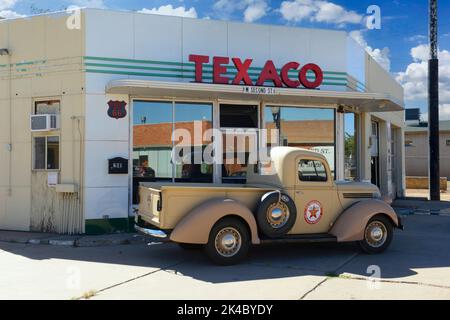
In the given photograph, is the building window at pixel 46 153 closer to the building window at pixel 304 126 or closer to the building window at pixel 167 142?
the building window at pixel 167 142

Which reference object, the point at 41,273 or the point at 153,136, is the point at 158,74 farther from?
the point at 41,273

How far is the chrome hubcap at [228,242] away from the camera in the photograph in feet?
25.9

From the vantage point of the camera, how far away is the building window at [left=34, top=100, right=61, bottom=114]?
11.5 meters

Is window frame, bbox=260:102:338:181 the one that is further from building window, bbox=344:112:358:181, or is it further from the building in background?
the building in background

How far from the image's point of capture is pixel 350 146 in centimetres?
1493

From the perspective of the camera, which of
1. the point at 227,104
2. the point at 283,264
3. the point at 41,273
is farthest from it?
the point at 227,104

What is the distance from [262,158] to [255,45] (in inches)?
173

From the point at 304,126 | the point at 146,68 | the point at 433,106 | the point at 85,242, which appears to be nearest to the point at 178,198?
the point at 85,242

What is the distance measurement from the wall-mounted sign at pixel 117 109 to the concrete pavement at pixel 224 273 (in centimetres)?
324

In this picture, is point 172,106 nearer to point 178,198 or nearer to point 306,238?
point 178,198

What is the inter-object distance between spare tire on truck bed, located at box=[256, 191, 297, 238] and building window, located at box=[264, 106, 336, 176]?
4.78 meters

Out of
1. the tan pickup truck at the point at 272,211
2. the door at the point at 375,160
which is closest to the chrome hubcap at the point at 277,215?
the tan pickup truck at the point at 272,211
